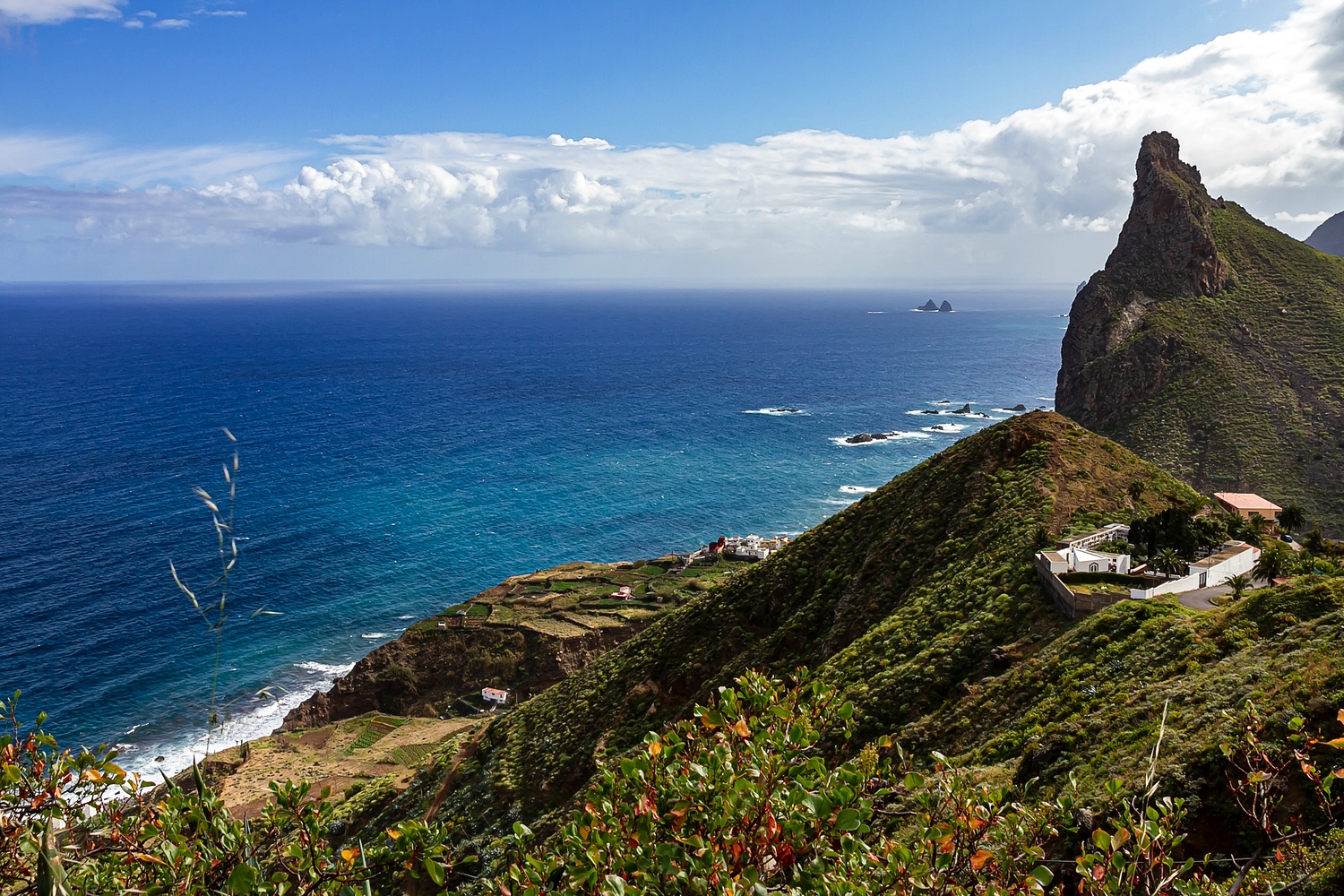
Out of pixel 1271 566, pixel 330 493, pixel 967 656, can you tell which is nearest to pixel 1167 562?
pixel 1271 566

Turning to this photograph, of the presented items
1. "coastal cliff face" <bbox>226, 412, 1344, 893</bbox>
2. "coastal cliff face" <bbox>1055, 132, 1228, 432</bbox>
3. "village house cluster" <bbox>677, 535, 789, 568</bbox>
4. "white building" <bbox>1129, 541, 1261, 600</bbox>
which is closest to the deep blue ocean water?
"village house cluster" <bbox>677, 535, 789, 568</bbox>

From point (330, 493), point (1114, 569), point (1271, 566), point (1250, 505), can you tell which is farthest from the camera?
point (330, 493)

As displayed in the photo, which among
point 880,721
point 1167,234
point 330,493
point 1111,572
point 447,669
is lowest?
point 447,669

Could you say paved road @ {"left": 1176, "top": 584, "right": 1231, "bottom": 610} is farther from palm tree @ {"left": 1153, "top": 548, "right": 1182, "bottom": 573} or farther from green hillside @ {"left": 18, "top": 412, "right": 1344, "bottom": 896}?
green hillside @ {"left": 18, "top": 412, "right": 1344, "bottom": 896}

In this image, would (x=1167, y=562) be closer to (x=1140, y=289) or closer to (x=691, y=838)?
(x=691, y=838)

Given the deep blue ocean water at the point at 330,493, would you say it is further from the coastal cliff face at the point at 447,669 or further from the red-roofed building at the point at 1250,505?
the red-roofed building at the point at 1250,505

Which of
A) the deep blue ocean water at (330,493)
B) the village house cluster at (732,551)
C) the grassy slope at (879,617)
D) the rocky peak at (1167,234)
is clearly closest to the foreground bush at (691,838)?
the grassy slope at (879,617)

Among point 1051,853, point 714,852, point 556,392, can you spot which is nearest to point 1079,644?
point 1051,853
